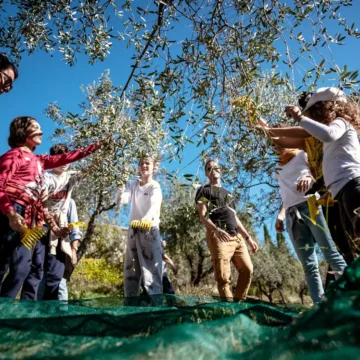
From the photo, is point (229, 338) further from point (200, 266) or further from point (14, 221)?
point (200, 266)

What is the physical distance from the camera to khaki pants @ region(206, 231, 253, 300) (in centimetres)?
510

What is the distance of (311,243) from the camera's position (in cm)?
400

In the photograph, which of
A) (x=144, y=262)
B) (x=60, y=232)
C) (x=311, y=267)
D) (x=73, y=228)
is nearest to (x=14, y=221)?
(x=60, y=232)

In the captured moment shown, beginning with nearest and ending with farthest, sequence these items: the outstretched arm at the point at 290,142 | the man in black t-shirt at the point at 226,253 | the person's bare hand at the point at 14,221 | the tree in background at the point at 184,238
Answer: the person's bare hand at the point at 14,221
the outstretched arm at the point at 290,142
the man in black t-shirt at the point at 226,253
the tree in background at the point at 184,238

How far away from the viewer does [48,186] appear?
184 inches

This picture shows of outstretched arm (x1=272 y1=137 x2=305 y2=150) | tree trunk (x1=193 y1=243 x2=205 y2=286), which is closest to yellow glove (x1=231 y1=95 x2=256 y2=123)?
outstretched arm (x1=272 y1=137 x2=305 y2=150)

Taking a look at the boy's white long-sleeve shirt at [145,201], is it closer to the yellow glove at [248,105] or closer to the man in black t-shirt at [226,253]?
the man in black t-shirt at [226,253]

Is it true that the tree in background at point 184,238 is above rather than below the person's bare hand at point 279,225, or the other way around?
above

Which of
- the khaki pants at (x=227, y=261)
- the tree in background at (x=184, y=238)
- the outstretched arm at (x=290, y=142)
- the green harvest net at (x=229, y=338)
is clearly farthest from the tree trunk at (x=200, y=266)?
the green harvest net at (x=229, y=338)

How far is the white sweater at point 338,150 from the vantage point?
2834mm

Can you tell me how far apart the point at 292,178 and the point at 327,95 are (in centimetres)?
134

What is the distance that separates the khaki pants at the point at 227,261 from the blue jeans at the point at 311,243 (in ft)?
3.97

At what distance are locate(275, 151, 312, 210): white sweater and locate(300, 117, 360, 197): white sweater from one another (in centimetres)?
111

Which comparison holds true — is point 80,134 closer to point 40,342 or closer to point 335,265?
point 335,265
